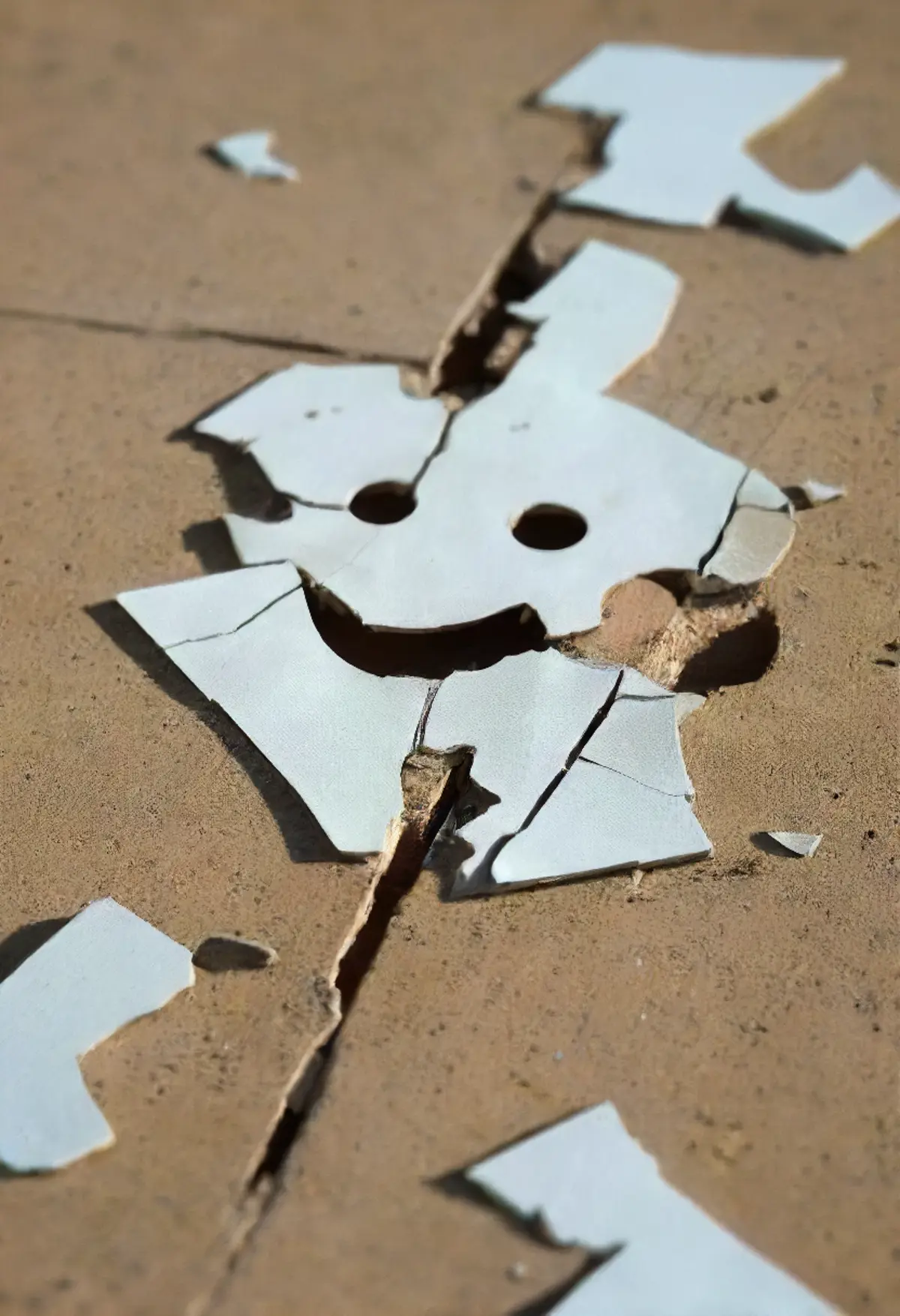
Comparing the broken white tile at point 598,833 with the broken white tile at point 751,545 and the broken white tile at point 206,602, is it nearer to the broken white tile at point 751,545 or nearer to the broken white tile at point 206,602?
the broken white tile at point 751,545

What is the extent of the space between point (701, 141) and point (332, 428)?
1.70m

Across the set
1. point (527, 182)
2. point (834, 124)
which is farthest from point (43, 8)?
point (834, 124)

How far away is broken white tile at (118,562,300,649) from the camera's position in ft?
8.95

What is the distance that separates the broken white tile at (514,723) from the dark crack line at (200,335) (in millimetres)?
1119

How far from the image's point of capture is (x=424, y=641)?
2771mm

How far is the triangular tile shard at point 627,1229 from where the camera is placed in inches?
72.3

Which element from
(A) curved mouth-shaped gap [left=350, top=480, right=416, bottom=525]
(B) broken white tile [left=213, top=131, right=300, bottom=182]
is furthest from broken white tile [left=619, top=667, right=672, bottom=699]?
(B) broken white tile [left=213, top=131, right=300, bottom=182]

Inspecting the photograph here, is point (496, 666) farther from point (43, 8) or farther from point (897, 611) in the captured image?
point (43, 8)

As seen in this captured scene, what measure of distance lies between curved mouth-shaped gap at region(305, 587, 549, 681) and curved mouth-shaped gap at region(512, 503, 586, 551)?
0.25 metres

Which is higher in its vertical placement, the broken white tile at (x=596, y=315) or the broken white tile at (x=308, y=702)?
the broken white tile at (x=596, y=315)

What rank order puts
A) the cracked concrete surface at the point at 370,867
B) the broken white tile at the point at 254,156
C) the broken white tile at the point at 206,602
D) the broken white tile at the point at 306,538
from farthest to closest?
the broken white tile at the point at 254,156 < the broken white tile at the point at 306,538 < the broken white tile at the point at 206,602 < the cracked concrete surface at the point at 370,867

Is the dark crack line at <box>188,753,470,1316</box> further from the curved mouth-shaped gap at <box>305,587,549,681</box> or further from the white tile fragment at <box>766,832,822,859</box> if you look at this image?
the white tile fragment at <box>766,832,822,859</box>

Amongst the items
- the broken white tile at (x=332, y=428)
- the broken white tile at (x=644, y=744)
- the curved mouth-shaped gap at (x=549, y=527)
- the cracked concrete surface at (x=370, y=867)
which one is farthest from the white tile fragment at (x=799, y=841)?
the broken white tile at (x=332, y=428)

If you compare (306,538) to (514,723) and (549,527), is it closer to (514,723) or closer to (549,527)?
(549,527)
